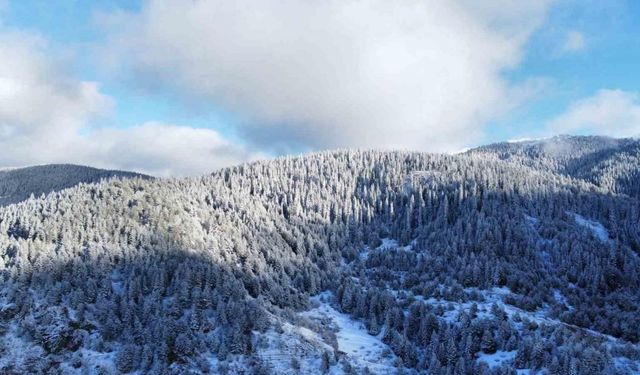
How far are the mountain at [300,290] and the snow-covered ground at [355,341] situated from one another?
0.63m

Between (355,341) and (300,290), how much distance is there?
35361 mm

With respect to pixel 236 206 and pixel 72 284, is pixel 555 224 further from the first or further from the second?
pixel 72 284

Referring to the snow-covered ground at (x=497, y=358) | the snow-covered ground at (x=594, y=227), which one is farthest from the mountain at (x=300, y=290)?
the snow-covered ground at (x=594, y=227)

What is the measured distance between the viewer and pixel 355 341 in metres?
114

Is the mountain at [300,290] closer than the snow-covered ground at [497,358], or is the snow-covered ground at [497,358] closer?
the mountain at [300,290]

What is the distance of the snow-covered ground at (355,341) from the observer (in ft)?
328

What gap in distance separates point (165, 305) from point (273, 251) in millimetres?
58906

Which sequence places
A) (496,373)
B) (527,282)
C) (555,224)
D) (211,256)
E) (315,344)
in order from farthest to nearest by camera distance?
1. (555,224)
2. (527,282)
3. (211,256)
4. (315,344)
5. (496,373)

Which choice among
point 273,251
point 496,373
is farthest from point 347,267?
point 496,373

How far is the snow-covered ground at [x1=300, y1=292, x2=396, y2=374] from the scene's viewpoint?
3932 inches

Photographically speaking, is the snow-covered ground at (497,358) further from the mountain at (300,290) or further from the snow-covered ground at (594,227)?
the snow-covered ground at (594,227)

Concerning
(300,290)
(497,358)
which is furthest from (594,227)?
(300,290)

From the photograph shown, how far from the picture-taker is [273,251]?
161 m

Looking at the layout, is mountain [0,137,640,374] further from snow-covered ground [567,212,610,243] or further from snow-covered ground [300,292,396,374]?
snow-covered ground [567,212,610,243]
